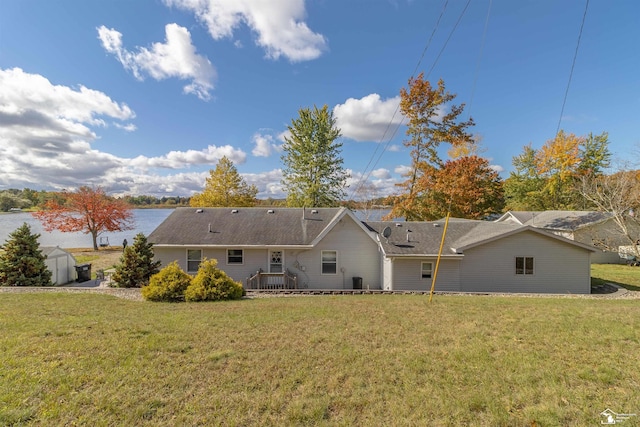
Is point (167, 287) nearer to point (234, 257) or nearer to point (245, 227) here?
point (234, 257)

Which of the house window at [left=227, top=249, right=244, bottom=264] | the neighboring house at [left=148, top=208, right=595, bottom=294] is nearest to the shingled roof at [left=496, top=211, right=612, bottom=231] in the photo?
the neighboring house at [left=148, top=208, right=595, bottom=294]

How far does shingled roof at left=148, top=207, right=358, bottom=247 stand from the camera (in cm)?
1658

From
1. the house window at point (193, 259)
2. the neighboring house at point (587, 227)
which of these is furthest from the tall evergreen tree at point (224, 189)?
the neighboring house at point (587, 227)

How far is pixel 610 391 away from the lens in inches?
165

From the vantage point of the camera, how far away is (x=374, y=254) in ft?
56.1

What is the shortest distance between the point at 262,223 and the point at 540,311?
1429cm

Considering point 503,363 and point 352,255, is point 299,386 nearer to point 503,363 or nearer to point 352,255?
point 503,363

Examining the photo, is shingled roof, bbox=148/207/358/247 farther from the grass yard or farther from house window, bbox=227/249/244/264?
the grass yard

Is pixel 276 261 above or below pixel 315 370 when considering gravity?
above

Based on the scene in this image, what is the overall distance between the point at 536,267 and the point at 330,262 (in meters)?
11.4

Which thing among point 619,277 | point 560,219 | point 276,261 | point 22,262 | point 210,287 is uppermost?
point 560,219

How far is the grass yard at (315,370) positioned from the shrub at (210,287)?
2912mm

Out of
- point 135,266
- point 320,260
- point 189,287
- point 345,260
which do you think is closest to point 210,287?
point 189,287

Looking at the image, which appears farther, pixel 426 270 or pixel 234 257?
pixel 234 257
